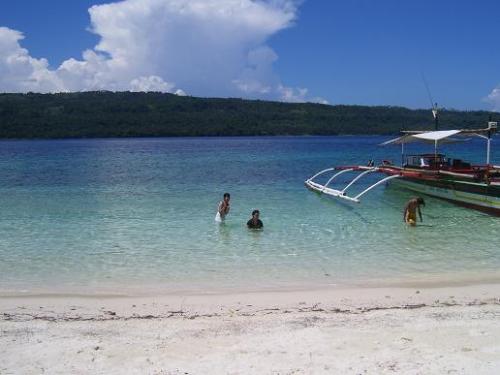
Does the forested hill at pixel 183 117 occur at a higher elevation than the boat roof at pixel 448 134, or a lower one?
higher

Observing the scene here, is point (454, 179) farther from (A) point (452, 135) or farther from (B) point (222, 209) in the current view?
(B) point (222, 209)

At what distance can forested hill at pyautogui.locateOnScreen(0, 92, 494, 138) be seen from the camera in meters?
103

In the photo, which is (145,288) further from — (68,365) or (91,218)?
(91,218)

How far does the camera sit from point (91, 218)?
14000mm

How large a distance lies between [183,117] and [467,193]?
105m

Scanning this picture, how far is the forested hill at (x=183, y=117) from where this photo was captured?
103312 millimetres

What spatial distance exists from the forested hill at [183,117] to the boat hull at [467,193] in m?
81.4

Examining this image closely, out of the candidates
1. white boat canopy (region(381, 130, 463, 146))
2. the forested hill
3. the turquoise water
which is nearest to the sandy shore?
the turquoise water

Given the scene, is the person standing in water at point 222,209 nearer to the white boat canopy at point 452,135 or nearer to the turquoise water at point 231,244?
the turquoise water at point 231,244

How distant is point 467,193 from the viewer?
47.6 feet

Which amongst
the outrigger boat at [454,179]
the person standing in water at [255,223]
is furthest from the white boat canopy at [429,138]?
the person standing in water at [255,223]

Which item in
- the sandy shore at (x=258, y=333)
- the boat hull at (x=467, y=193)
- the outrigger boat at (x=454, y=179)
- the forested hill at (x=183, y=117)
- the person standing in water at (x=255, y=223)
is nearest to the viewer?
the sandy shore at (x=258, y=333)

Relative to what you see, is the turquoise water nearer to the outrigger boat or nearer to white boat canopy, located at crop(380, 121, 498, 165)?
the outrigger boat

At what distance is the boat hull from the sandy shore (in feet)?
23.2
